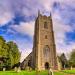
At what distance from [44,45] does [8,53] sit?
52.4 feet

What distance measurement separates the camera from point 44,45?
64.2m

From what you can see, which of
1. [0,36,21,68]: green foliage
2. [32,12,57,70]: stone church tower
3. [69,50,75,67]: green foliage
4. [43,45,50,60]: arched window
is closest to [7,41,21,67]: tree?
[0,36,21,68]: green foliage

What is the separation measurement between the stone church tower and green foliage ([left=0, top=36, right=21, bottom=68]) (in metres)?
8.05

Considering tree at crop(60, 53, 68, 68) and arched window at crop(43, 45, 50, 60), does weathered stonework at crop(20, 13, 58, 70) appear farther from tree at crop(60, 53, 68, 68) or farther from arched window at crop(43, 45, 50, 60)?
tree at crop(60, 53, 68, 68)

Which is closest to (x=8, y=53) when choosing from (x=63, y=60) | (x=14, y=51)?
(x=14, y=51)

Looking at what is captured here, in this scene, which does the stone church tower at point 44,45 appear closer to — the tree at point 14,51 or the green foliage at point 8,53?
the tree at point 14,51

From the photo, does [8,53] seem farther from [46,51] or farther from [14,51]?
[46,51]

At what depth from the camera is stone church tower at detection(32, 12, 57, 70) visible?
199ft

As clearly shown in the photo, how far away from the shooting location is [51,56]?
205ft

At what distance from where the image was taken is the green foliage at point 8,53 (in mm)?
50656

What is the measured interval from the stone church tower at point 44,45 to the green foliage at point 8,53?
8046 millimetres

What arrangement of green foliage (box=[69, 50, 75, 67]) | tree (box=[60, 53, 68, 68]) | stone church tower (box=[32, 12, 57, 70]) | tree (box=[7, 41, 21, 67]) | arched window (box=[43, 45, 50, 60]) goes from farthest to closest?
tree (box=[60, 53, 68, 68]) < green foliage (box=[69, 50, 75, 67]) < arched window (box=[43, 45, 50, 60]) < stone church tower (box=[32, 12, 57, 70]) < tree (box=[7, 41, 21, 67])

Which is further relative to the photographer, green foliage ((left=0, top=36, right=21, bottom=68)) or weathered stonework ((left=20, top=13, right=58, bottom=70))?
weathered stonework ((left=20, top=13, right=58, bottom=70))

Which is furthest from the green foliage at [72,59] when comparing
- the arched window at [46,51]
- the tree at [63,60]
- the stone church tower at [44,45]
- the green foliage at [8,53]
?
the green foliage at [8,53]
